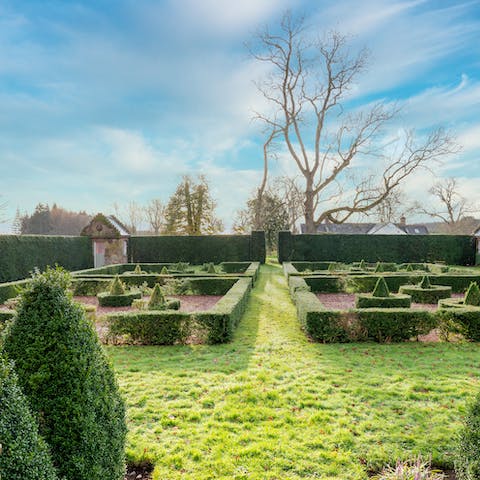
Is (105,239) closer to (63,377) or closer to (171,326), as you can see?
(171,326)

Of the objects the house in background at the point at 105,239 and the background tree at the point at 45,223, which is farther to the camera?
the background tree at the point at 45,223

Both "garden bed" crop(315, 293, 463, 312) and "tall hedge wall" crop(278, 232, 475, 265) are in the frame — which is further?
"tall hedge wall" crop(278, 232, 475, 265)

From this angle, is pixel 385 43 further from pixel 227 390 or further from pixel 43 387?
pixel 43 387

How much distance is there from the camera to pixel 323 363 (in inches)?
215

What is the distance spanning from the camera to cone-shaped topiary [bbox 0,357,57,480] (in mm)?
1399

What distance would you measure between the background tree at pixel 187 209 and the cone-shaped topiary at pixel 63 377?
103 feet

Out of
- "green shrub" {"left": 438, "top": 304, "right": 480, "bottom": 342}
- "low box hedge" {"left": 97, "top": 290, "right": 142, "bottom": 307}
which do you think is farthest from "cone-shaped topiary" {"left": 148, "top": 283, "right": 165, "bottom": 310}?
"green shrub" {"left": 438, "top": 304, "right": 480, "bottom": 342}

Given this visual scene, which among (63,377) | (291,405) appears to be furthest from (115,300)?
(63,377)

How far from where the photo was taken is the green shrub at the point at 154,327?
22.1ft

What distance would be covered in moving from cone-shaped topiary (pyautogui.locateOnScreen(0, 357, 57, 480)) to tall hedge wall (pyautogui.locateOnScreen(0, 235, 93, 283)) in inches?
492

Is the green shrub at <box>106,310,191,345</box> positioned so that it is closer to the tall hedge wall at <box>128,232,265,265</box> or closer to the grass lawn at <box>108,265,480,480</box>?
the grass lawn at <box>108,265,480,480</box>

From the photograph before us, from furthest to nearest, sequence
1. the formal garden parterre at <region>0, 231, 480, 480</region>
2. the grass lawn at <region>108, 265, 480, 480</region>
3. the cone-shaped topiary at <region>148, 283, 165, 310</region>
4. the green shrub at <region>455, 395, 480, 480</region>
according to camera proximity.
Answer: the cone-shaped topiary at <region>148, 283, 165, 310</region> → the grass lawn at <region>108, 265, 480, 480</region> → the formal garden parterre at <region>0, 231, 480, 480</region> → the green shrub at <region>455, 395, 480, 480</region>

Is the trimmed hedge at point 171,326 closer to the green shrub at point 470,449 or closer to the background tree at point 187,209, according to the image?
the green shrub at point 470,449

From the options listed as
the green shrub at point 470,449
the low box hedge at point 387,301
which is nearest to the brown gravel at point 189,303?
the low box hedge at point 387,301
